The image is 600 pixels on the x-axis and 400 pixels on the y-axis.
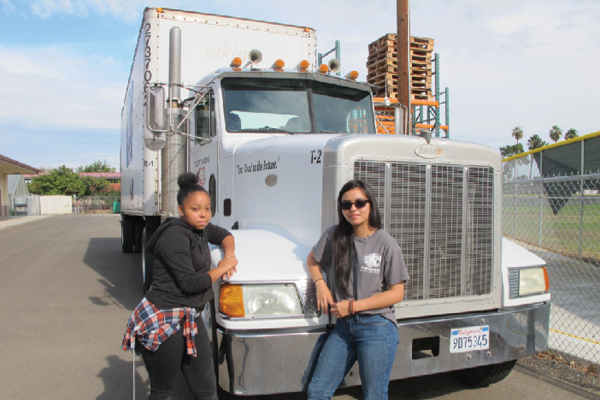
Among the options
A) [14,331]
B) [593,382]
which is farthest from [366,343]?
[14,331]

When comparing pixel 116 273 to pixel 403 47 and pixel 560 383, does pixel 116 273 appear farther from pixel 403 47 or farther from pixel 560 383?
pixel 560 383

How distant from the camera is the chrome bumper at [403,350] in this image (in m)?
2.75

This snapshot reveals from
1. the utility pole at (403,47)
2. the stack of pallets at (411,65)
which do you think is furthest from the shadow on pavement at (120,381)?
the stack of pallets at (411,65)

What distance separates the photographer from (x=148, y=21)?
6.44 meters

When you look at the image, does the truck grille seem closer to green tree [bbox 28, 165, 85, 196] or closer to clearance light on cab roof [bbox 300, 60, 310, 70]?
clearance light on cab roof [bbox 300, 60, 310, 70]

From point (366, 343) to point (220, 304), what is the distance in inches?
35.4

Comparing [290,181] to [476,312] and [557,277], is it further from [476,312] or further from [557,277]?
[557,277]

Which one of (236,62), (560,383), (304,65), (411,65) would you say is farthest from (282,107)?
(411,65)

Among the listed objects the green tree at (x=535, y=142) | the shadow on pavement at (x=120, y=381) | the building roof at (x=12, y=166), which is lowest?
the shadow on pavement at (x=120, y=381)

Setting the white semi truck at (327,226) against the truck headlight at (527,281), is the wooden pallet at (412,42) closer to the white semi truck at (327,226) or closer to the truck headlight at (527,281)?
the white semi truck at (327,226)

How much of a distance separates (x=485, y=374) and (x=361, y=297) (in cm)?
180

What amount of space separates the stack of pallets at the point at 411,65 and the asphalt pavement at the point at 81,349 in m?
7.52

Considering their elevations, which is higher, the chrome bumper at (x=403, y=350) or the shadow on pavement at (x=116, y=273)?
the chrome bumper at (x=403, y=350)

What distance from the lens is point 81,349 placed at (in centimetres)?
479
